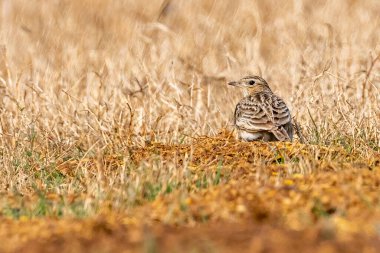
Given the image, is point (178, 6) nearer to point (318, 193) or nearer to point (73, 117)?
point (73, 117)

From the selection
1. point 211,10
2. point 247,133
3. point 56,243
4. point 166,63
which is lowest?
point 56,243

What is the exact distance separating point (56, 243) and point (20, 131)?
4.58 meters

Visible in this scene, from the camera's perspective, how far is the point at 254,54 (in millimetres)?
12930

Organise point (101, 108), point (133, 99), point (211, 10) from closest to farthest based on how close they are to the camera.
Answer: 1. point (101, 108)
2. point (133, 99)
3. point (211, 10)

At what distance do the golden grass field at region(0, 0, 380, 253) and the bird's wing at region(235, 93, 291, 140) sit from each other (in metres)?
0.20

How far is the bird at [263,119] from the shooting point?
29.3ft

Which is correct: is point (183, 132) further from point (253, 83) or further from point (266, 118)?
point (253, 83)

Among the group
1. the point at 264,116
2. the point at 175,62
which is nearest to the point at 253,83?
the point at 264,116

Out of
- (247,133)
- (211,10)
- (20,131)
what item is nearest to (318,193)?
(247,133)

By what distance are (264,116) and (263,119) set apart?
2.0 inches

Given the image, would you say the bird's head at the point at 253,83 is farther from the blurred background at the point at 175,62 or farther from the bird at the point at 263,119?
the bird at the point at 263,119

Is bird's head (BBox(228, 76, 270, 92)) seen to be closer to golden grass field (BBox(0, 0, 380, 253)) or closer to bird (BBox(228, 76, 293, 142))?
golden grass field (BBox(0, 0, 380, 253))

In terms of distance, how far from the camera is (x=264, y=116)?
9117 mm

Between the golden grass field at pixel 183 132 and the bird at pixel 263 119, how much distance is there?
18cm
